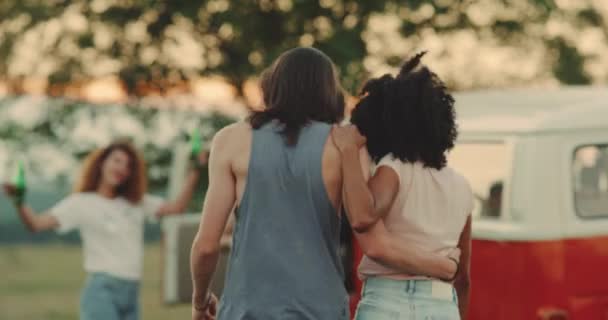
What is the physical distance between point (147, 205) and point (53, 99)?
18.6ft

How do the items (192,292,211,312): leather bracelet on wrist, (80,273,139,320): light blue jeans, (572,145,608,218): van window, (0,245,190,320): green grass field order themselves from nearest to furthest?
(192,292,211,312): leather bracelet on wrist, (572,145,608,218): van window, (80,273,139,320): light blue jeans, (0,245,190,320): green grass field

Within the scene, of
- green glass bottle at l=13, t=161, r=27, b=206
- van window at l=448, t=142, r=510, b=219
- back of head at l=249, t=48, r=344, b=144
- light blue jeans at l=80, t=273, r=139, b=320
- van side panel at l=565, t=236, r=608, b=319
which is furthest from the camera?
light blue jeans at l=80, t=273, r=139, b=320

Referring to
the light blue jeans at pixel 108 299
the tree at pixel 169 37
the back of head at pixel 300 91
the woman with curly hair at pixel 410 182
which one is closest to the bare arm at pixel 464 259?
the woman with curly hair at pixel 410 182

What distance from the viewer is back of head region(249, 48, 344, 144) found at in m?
4.65

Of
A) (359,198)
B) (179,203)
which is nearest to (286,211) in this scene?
(359,198)

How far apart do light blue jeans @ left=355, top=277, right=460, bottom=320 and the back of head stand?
57 centimetres

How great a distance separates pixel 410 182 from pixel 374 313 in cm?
44

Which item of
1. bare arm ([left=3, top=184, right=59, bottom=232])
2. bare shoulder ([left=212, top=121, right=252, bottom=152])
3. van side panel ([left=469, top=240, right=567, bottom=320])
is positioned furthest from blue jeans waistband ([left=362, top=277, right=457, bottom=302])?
bare arm ([left=3, top=184, right=59, bottom=232])

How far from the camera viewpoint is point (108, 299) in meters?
7.45

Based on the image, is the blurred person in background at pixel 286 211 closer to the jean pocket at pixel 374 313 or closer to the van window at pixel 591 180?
the jean pocket at pixel 374 313

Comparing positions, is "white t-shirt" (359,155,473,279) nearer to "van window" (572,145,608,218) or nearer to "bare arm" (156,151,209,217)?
"van window" (572,145,608,218)

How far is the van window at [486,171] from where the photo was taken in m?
6.75

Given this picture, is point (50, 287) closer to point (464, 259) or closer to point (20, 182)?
point (20, 182)

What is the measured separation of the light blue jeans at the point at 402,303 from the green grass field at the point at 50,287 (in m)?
14.6
